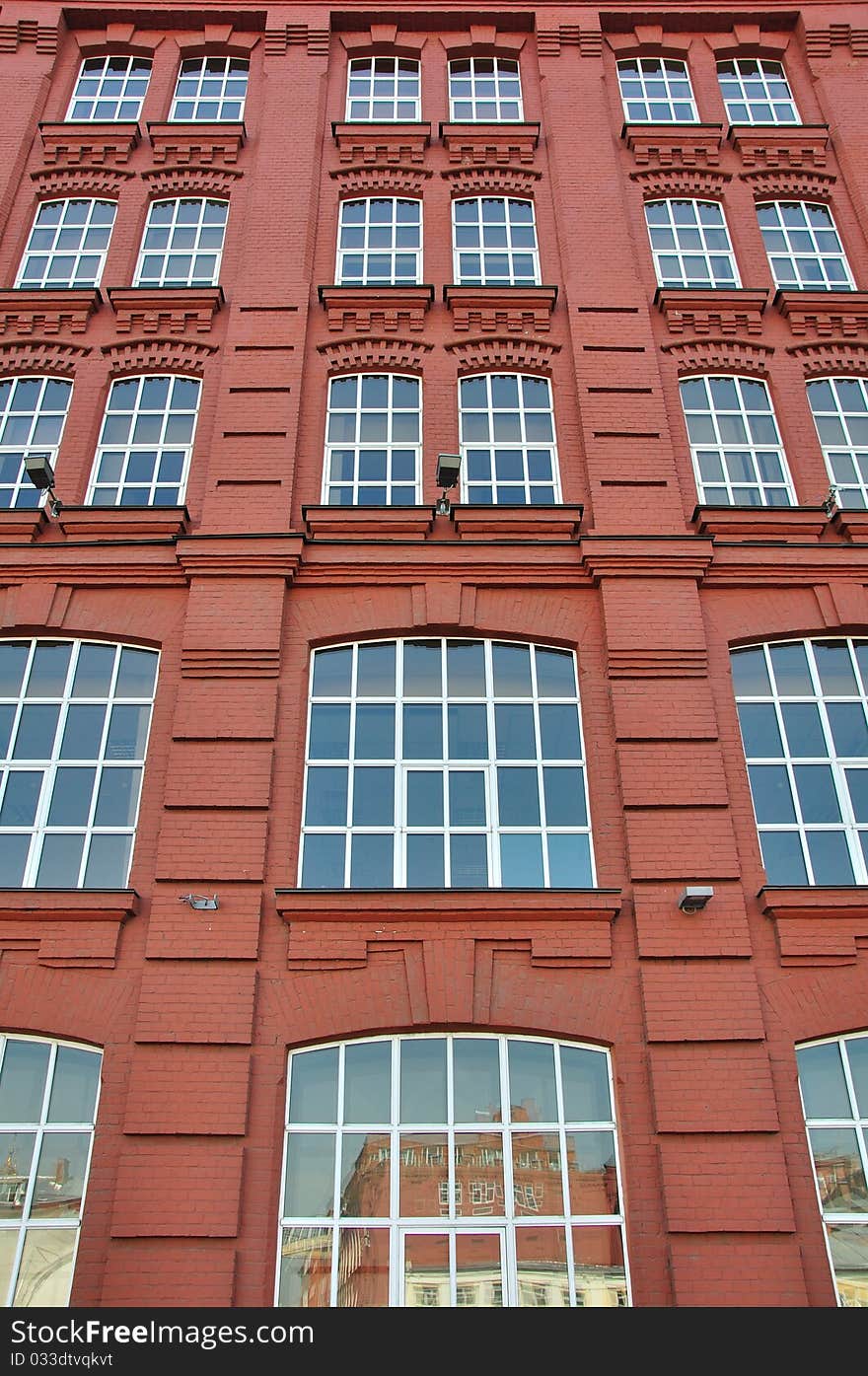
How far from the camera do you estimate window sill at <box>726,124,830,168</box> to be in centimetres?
1412

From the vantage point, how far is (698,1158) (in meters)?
7.27

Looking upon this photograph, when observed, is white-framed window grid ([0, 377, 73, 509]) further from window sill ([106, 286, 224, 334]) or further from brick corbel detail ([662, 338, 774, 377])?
brick corbel detail ([662, 338, 774, 377])

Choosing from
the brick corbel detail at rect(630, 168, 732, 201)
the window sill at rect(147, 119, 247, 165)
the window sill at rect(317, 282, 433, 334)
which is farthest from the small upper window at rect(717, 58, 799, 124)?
the window sill at rect(147, 119, 247, 165)

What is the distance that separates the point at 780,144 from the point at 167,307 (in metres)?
8.55

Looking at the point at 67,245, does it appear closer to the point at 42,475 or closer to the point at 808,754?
the point at 42,475

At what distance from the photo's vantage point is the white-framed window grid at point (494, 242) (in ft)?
42.3

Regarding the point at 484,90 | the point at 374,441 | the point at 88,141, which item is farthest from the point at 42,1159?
the point at 484,90

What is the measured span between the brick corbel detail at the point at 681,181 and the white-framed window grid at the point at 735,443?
137 inches

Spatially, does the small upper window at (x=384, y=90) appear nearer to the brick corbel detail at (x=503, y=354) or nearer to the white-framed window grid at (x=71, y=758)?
the brick corbel detail at (x=503, y=354)

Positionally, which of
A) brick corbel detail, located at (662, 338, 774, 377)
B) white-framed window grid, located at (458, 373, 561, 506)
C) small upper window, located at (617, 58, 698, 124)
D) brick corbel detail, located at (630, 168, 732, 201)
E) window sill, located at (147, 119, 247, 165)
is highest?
small upper window, located at (617, 58, 698, 124)

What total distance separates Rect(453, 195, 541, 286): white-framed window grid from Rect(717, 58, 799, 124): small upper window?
377 cm

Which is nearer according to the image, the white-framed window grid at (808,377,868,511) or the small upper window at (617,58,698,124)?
the white-framed window grid at (808,377,868,511)

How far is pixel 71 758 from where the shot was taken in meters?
9.21

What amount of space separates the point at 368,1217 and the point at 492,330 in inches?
365
